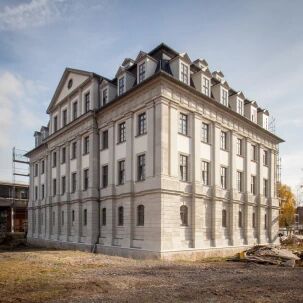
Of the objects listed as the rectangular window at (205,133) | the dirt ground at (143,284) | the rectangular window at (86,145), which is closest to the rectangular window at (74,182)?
the rectangular window at (86,145)

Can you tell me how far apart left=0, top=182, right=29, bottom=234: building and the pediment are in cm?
2577

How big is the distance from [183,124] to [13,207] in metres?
43.2

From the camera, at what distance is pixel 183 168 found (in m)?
26.5

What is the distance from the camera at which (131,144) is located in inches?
1080

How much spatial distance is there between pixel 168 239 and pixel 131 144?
26.7 feet

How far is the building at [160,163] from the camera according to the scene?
25.1m

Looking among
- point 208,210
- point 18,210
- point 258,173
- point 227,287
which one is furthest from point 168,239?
point 18,210

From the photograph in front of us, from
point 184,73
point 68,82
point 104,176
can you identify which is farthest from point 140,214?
point 68,82

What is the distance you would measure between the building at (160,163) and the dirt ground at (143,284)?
22.1ft

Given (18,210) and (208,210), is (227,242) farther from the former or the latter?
(18,210)

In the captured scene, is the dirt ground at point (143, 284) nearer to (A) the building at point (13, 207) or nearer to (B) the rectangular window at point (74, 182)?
(B) the rectangular window at point (74, 182)

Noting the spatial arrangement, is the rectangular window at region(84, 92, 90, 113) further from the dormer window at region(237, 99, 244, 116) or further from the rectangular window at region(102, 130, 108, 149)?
the dormer window at region(237, 99, 244, 116)

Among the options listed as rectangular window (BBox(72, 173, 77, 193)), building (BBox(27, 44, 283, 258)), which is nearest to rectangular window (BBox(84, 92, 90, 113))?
building (BBox(27, 44, 283, 258))

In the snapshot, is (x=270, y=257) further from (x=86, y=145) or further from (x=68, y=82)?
(x=68, y=82)
